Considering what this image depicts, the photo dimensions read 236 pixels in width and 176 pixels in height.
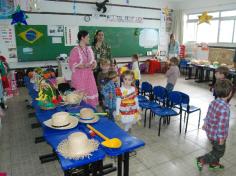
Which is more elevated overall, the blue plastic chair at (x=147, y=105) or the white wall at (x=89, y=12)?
the white wall at (x=89, y=12)

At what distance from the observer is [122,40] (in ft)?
28.1

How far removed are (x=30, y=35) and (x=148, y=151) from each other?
18.2 feet

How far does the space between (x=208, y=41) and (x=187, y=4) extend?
1.86m

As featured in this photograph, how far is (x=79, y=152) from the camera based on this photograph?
161cm

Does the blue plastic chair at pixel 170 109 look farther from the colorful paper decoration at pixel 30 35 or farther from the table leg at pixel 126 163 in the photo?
the colorful paper decoration at pixel 30 35

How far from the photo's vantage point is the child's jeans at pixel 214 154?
2.55 meters

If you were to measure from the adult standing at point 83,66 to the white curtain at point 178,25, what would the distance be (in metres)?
7.02

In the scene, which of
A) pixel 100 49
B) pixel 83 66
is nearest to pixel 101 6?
pixel 100 49

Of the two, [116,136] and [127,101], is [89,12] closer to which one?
[127,101]

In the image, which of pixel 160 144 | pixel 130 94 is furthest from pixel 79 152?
pixel 160 144

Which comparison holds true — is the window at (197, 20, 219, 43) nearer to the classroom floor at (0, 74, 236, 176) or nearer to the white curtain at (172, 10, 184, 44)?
the white curtain at (172, 10, 184, 44)

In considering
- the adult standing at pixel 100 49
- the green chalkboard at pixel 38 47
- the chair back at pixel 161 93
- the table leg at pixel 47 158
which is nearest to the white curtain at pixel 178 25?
the green chalkboard at pixel 38 47

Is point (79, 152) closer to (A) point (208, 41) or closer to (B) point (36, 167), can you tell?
(B) point (36, 167)

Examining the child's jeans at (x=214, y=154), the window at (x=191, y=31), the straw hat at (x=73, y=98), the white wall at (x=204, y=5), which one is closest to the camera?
the child's jeans at (x=214, y=154)
